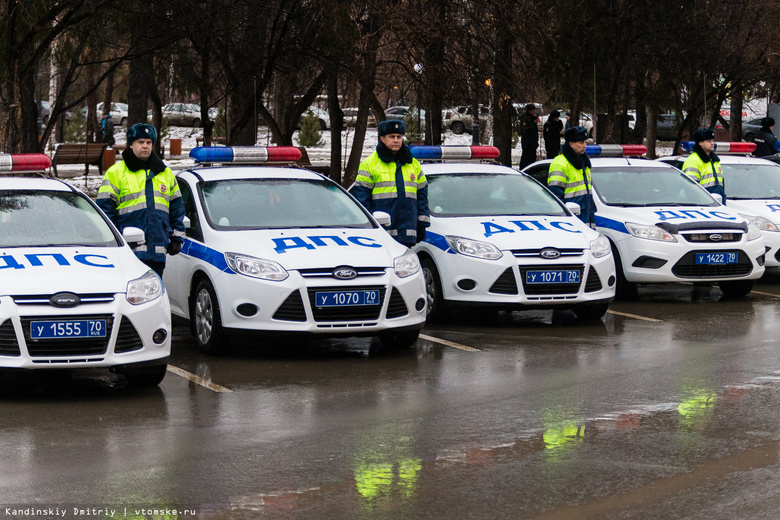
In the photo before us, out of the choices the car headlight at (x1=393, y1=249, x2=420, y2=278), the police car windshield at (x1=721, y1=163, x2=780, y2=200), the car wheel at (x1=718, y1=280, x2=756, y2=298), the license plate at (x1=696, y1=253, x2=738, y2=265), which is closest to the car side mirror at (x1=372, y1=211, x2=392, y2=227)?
the car headlight at (x1=393, y1=249, x2=420, y2=278)

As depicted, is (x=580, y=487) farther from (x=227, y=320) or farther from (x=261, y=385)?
(x=227, y=320)

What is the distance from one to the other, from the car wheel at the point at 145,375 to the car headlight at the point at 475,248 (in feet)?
11.8

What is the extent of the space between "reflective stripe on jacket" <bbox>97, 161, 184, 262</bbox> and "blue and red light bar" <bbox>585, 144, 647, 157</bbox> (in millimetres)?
6103

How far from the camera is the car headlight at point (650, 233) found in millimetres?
13336

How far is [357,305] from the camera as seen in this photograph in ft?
32.2

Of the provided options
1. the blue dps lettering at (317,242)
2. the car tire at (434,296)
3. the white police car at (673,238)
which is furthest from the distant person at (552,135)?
the blue dps lettering at (317,242)

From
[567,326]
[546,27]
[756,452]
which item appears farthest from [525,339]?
[546,27]

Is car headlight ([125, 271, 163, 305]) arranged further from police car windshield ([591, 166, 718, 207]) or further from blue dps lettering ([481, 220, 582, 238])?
police car windshield ([591, 166, 718, 207])

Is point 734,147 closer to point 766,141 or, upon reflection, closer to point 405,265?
point 766,141

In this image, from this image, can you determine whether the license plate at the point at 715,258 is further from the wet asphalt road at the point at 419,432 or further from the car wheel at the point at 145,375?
the car wheel at the point at 145,375

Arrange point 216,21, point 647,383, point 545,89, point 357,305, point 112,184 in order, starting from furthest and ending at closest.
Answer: point 545,89, point 216,21, point 112,184, point 357,305, point 647,383

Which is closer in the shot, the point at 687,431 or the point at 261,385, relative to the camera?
the point at 687,431

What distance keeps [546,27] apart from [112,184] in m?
10.8

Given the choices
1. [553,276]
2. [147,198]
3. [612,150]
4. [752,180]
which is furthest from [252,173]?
[752,180]
